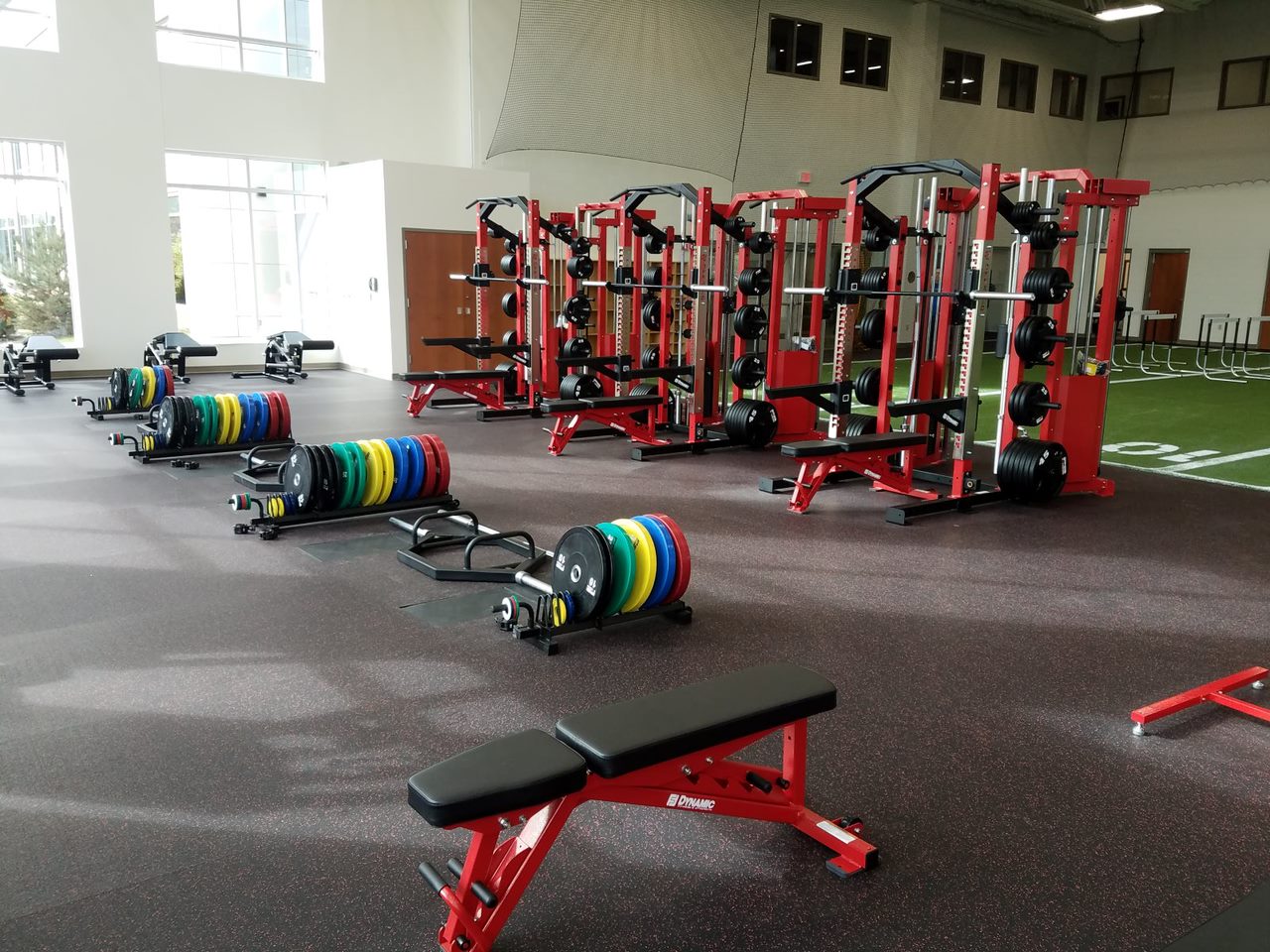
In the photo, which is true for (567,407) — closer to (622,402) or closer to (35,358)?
(622,402)

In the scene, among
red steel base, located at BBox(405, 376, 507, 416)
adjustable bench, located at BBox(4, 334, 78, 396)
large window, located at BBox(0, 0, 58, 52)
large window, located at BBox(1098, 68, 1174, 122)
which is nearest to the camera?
red steel base, located at BBox(405, 376, 507, 416)

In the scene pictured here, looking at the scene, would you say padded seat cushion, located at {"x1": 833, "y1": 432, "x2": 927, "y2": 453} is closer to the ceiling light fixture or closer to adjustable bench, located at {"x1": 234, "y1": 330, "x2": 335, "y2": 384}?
adjustable bench, located at {"x1": 234, "y1": 330, "x2": 335, "y2": 384}

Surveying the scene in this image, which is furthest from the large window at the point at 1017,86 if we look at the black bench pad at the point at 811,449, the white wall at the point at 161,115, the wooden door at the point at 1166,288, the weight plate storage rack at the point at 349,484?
the weight plate storage rack at the point at 349,484

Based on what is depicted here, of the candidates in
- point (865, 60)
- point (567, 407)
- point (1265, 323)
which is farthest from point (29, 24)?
point (1265, 323)

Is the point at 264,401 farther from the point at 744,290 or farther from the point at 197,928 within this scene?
the point at 197,928

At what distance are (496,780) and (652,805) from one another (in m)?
0.44

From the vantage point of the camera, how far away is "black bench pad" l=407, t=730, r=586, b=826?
1734 mm

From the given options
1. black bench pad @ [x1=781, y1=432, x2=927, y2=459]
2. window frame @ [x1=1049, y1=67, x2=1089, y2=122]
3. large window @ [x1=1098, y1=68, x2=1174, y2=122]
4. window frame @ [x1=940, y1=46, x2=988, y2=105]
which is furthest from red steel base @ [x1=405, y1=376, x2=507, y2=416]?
large window @ [x1=1098, y1=68, x2=1174, y2=122]

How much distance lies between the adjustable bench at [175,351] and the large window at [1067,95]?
15629 millimetres

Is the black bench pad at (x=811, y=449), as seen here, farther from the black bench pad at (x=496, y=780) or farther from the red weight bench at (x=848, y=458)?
the black bench pad at (x=496, y=780)

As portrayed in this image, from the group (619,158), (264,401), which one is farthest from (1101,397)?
(619,158)

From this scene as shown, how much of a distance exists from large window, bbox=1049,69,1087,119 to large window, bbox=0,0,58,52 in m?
16.2

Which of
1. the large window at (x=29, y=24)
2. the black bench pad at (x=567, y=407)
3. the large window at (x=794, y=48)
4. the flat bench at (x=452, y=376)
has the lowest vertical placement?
the black bench pad at (x=567, y=407)

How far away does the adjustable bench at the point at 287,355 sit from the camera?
11.5 meters
